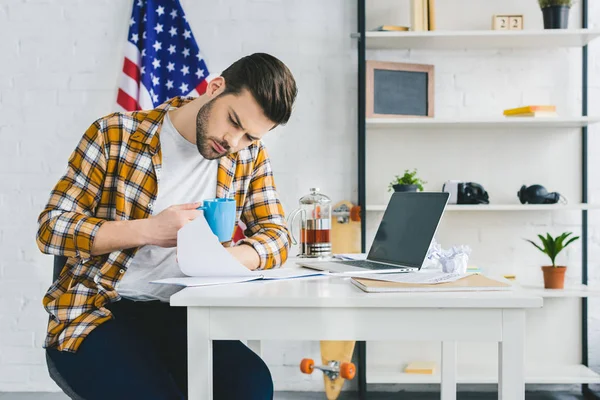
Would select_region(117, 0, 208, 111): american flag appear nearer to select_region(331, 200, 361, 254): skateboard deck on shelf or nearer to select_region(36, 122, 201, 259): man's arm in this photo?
select_region(331, 200, 361, 254): skateboard deck on shelf

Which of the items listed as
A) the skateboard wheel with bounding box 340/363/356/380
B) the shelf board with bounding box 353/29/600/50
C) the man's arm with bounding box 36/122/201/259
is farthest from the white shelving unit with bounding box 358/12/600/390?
the man's arm with bounding box 36/122/201/259

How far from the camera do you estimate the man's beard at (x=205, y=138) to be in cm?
153

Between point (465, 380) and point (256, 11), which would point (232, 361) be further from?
point (256, 11)

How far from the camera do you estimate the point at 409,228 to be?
155cm

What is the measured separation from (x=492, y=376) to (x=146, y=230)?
1.88 meters

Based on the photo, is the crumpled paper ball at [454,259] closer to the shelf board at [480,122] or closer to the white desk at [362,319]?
the white desk at [362,319]

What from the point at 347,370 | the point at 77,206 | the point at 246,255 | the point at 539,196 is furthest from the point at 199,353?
the point at 539,196

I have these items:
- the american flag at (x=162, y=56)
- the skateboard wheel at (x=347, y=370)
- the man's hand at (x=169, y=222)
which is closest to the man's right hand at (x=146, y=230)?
the man's hand at (x=169, y=222)

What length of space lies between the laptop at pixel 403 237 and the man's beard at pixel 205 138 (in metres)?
0.35

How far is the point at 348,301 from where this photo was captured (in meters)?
1.11

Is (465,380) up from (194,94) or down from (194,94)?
down

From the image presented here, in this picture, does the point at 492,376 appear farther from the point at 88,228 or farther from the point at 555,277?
the point at 88,228

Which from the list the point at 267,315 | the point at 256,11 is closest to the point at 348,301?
the point at 267,315

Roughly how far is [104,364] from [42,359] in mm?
1927
